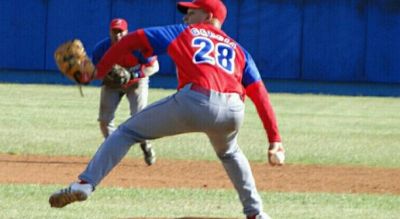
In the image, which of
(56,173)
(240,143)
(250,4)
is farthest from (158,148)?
(250,4)

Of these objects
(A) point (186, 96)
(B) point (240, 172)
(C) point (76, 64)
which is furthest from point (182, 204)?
(C) point (76, 64)

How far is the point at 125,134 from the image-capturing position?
25.1ft

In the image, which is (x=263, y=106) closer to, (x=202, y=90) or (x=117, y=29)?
(x=202, y=90)

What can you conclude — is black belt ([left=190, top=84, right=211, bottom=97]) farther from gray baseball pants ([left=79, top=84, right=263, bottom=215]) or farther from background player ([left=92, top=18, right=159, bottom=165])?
background player ([left=92, top=18, right=159, bottom=165])

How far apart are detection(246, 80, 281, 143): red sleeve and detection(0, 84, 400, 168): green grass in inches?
232

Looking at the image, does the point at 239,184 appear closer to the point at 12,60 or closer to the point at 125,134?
the point at 125,134

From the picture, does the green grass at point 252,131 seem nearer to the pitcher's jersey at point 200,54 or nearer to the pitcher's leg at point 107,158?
the pitcher's jersey at point 200,54

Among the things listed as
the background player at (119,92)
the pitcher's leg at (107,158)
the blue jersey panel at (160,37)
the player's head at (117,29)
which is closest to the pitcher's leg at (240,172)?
the pitcher's leg at (107,158)

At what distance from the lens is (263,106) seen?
785cm

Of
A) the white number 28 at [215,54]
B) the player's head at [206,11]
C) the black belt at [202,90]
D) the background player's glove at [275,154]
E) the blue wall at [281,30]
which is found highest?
the player's head at [206,11]

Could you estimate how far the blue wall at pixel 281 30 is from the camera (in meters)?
34.6

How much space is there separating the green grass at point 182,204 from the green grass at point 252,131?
357cm

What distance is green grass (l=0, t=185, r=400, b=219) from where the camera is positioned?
8.83 metres

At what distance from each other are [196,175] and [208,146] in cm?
333
